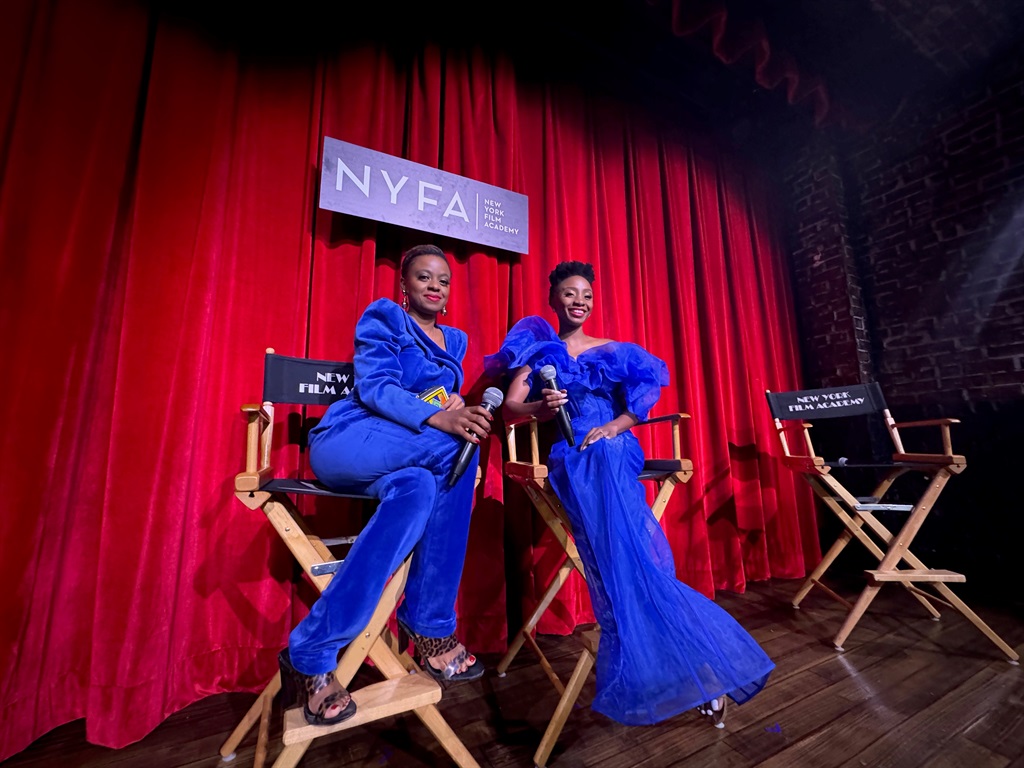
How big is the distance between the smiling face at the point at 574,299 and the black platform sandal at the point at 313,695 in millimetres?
1397

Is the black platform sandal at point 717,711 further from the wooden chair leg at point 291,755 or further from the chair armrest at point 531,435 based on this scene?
the wooden chair leg at point 291,755

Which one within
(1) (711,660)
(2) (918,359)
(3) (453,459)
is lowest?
(1) (711,660)

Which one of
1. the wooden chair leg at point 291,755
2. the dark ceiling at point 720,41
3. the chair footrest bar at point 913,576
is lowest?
the wooden chair leg at point 291,755

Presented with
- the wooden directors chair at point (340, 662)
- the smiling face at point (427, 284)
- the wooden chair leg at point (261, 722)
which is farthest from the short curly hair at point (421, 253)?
the wooden chair leg at point (261, 722)

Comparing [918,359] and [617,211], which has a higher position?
[617,211]

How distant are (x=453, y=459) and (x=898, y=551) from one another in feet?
5.91

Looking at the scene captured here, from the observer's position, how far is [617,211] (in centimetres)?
259

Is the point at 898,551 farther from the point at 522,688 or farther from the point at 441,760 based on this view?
the point at 441,760

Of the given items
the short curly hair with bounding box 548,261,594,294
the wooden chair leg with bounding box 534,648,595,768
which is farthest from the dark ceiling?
the wooden chair leg with bounding box 534,648,595,768

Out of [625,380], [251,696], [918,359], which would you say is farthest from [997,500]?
[251,696]

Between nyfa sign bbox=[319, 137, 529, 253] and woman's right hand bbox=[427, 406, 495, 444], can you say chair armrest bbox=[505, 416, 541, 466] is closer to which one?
woman's right hand bbox=[427, 406, 495, 444]

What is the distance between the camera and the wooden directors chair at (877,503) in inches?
64.7

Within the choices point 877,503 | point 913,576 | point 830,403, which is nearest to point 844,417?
point 830,403

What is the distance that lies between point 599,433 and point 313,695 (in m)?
0.97
